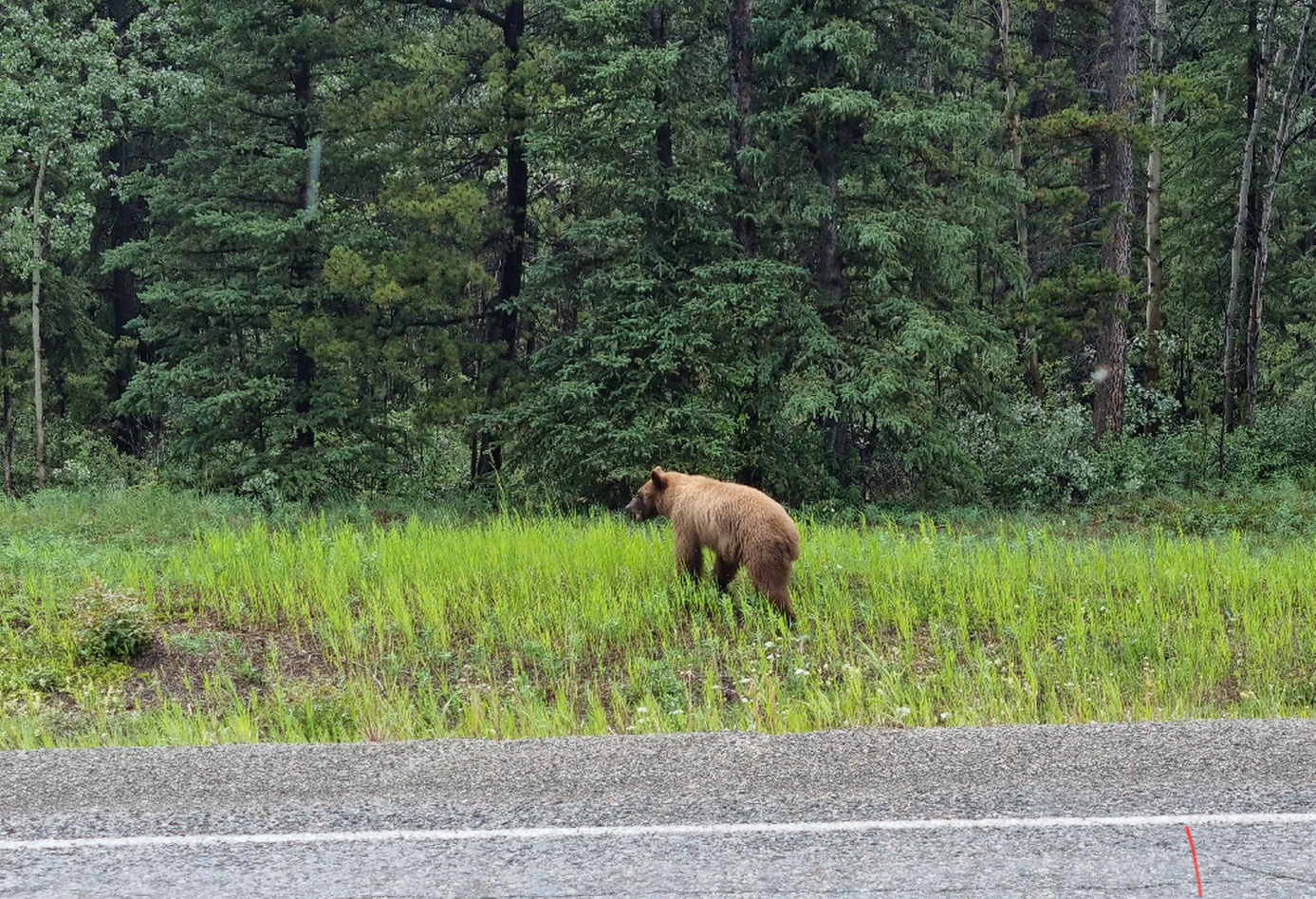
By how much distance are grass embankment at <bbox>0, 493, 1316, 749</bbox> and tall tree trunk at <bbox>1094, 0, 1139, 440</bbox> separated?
11033 millimetres

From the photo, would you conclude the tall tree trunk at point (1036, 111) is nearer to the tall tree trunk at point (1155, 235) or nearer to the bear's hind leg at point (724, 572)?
the tall tree trunk at point (1155, 235)

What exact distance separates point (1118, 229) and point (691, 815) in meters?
20.5

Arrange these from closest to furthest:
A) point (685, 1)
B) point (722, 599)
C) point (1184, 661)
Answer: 1. point (1184, 661)
2. point (722, 599)
3. point (685, 1)

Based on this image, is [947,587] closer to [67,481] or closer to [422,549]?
[422,549]

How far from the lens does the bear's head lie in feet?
34.5

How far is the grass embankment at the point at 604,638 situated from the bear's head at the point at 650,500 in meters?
0.47

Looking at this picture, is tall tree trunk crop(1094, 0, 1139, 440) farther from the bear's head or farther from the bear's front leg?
the bear's front leg

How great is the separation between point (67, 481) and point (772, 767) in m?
21.7

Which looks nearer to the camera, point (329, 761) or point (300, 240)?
point (329, 761)

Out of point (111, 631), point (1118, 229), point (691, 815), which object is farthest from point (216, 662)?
point (1118, 229)

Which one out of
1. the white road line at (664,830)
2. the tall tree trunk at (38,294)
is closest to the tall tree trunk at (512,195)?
the tall tree trunk at (38,294)

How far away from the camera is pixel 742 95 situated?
61.9 ft

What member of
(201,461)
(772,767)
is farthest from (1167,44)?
(772,767)

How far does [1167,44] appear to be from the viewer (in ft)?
91.8
